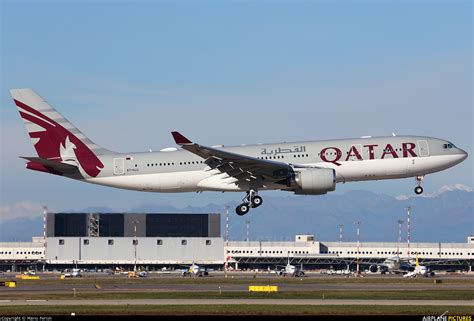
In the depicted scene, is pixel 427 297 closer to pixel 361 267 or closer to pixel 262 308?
pixel 262 308

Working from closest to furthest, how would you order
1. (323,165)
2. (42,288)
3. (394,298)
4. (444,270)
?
(394,298) → (323,165) → (42,288) → (444,270)

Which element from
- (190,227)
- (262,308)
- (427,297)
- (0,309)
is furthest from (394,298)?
(190,227)

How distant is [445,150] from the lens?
8000 centimetres

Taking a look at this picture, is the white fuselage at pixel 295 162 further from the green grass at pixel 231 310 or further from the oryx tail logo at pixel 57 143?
the green grass at pixel 231 310

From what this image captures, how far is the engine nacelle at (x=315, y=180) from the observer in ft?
247

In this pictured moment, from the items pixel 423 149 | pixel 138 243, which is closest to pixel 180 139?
pixel 423 149

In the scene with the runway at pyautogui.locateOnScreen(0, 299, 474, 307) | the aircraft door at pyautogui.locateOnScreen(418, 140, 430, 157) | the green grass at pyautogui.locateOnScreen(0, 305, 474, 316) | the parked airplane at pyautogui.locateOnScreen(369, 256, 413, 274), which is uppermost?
the aircraft door at pyautogui.locateOnScreen(418, 140, 430, 157)

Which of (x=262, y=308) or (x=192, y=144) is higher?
(x=192, y=144)

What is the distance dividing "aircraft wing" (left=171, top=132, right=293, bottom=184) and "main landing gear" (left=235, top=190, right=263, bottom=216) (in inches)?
57.1

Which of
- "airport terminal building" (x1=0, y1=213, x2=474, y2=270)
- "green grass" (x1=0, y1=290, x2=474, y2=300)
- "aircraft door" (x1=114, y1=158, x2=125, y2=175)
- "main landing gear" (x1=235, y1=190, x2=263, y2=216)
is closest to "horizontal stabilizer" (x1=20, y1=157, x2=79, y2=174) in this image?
"aircraft door" (x1=114, y1=158, x2=125, y2=175)

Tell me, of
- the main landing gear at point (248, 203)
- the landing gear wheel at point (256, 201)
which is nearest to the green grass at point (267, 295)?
the main landing gear at point (248, 203)

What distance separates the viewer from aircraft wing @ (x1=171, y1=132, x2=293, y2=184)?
73438 mm

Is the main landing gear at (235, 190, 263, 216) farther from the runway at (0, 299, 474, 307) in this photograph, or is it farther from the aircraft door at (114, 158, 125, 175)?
the runway at (0, 299, 474, 307)

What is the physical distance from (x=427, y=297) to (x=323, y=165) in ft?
48.6
